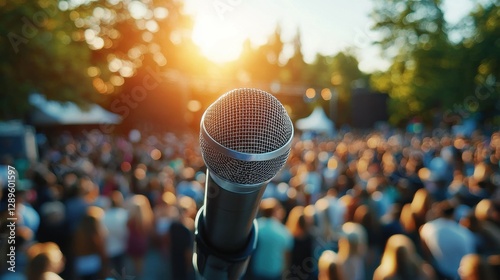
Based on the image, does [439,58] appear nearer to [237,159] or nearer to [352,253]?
[352,253]

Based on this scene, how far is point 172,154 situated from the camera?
13.6 m

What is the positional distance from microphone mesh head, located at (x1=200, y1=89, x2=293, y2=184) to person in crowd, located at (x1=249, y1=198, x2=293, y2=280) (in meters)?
3.75

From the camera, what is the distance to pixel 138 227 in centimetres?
534

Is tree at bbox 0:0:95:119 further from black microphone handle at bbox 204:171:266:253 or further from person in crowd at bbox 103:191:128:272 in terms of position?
black microphone handle at bbox 204:171:266:253

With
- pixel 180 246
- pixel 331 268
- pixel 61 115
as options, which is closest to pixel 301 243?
pixel 331 268

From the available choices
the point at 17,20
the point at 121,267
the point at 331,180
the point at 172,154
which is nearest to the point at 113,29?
the point at 17,20

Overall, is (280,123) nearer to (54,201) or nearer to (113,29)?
(54,201)

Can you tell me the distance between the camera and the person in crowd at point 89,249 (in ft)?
14.6

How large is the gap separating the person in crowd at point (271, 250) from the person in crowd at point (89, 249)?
173 centimetres

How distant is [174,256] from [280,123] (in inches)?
174

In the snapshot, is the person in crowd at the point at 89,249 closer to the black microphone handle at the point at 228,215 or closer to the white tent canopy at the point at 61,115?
the black microphone handle at the point at 228,215

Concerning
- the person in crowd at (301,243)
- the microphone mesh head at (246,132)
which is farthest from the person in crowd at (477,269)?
the microphone mesh head at (246,132)

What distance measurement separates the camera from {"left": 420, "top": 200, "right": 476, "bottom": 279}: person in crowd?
416 cm

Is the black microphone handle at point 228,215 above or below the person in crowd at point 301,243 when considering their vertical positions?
above
